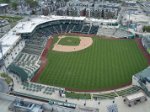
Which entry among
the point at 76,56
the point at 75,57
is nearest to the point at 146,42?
the point at 76,56

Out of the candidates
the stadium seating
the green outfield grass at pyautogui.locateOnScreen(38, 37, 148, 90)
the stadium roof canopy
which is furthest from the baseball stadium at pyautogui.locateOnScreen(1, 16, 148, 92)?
the stadium roof canopy

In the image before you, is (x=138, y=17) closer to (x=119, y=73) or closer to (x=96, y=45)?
(x=96, y=45)

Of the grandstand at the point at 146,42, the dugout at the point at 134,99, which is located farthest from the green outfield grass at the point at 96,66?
the dugout at the point at 134,99

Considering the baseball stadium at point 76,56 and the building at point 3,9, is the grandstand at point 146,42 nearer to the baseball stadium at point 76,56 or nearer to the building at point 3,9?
the baseball stadium at point 76,56

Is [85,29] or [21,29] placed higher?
[21,29]

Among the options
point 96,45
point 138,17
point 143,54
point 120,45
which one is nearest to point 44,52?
point 96,45

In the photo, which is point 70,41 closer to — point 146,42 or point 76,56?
point 76,56

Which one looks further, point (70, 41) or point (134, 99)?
point (70, 41)
